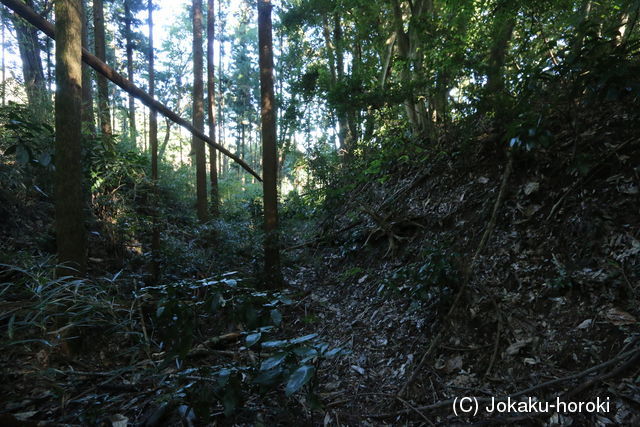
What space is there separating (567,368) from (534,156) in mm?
2380

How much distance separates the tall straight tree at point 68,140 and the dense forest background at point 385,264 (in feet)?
0.05

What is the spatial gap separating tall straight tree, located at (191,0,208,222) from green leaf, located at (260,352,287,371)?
8307 mm

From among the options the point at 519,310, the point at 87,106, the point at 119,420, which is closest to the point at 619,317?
the point at 519,310

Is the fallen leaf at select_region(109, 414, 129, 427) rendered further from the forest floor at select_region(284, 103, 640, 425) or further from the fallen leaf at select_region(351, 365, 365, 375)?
the fallen leaf at select_region(351, 365, 365, 375)

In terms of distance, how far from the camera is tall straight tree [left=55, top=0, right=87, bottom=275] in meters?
2.63

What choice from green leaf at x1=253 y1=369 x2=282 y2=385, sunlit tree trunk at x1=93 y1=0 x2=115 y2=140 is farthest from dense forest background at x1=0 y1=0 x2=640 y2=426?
sunlit tree trunk at x1=93 y1=0 x2=115 y2=140

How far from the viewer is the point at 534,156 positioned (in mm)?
3662

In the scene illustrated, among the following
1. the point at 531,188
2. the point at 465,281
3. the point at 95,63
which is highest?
the point at 95,63

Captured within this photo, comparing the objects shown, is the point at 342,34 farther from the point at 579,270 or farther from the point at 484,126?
the point at 579,270

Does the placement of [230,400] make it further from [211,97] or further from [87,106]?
[211,97]

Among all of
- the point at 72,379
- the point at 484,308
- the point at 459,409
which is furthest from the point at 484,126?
the point at 72,379

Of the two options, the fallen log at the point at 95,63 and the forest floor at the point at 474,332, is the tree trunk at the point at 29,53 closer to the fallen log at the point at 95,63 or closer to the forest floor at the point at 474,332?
the fallen log at the point at 95,63

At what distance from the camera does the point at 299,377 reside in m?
1.28

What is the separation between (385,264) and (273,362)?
Answer: 3.72m
